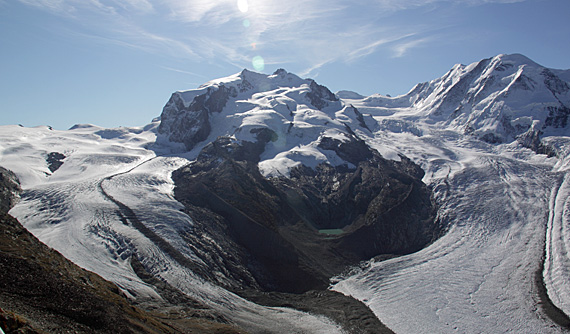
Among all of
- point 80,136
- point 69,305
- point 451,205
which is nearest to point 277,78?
point 80,136

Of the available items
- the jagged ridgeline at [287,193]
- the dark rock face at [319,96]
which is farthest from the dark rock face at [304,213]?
the dark rock face at [319,96]

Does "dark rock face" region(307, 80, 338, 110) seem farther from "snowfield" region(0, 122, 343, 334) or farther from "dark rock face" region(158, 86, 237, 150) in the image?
"snowfield" region(0, 122, 343, 334)

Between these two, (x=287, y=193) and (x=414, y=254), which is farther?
(x=287, y=193)

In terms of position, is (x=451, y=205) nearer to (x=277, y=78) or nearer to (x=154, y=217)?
(x=154, y=217)

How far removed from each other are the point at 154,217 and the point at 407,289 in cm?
3552

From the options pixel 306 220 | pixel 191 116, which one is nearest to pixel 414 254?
pixel 306 220

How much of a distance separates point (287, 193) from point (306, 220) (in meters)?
8.48

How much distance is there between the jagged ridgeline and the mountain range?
0.36 metres

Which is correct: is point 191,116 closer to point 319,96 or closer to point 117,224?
point 319,96

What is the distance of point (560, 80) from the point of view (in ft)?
420

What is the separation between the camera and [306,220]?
72.1 metres

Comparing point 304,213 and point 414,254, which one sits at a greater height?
point 304,213

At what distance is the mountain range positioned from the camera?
130 ft

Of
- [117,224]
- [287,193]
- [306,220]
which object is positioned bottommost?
[306,220]
